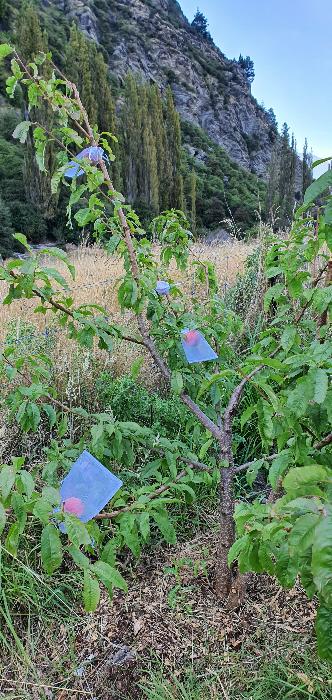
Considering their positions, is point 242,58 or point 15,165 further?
point 242,58

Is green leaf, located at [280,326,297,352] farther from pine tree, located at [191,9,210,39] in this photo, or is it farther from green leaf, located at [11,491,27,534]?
pine tree, located at [191,9,210,39]

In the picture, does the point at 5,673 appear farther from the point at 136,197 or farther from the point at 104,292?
the point at 136,197

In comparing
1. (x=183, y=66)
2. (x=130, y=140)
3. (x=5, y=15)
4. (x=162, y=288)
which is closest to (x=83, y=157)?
(x=162, y=288)

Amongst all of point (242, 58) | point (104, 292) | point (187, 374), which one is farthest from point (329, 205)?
point (242, 58)

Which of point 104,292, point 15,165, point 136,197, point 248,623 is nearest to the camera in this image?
point 248,623

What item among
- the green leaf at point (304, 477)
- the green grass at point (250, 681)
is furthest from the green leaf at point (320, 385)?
the green grass at point (250, 681)

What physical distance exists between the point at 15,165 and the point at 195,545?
1509 centimetres

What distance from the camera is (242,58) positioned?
157ft

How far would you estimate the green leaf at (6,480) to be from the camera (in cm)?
72

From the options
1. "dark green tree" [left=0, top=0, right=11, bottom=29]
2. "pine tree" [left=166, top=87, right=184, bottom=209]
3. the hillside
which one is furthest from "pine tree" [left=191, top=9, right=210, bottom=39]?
"pine tree" [left=166, top=87, right=184, bottom=209]

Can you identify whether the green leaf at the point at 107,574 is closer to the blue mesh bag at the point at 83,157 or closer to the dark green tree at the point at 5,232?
the blue mesh bag at the point at 83,157

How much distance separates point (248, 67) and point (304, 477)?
57.1m

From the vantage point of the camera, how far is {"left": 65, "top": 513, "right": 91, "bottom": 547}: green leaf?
72 cm

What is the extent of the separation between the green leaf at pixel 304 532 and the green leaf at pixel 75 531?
347 millimetres
